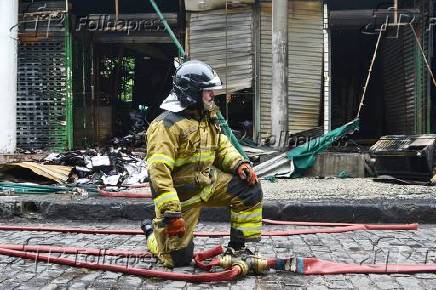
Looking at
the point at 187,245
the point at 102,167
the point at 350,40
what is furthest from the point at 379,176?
the point at 350,40

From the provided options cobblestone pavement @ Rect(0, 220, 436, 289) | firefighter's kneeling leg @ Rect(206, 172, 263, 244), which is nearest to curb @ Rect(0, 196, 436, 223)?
cobblestone pavement @ Rect(0, 220, 436, 289)

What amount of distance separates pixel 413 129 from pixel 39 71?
7.70m

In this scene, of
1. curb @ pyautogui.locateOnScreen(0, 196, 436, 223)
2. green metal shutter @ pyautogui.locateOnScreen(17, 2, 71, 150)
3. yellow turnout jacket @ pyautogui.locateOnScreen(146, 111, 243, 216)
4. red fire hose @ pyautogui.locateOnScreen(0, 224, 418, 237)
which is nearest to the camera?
yellow turnout jacket @ pyautogui.locateOnScreen(146, 111, 243, 216)

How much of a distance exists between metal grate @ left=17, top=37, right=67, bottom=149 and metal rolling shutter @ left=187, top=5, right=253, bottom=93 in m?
3.09

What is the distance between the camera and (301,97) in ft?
33.4

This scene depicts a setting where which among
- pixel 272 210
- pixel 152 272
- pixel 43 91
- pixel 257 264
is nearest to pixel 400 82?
pixel 272 210

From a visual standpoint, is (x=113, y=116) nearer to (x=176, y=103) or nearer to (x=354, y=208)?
(x=354, y=208)

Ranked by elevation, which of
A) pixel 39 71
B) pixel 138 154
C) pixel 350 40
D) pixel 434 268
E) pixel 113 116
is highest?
pixel 350 40

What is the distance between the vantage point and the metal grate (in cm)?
1053

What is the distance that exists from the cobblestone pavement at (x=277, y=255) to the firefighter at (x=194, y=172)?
29 centimetres

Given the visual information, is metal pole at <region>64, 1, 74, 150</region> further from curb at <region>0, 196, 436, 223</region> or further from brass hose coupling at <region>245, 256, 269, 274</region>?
brass hose coupling at <region>245, 256, 269, 274</region>

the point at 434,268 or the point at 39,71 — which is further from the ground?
the point at 39,71

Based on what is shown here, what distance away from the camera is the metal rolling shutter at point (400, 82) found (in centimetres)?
1039

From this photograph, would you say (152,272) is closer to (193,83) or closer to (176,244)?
(176,244)
